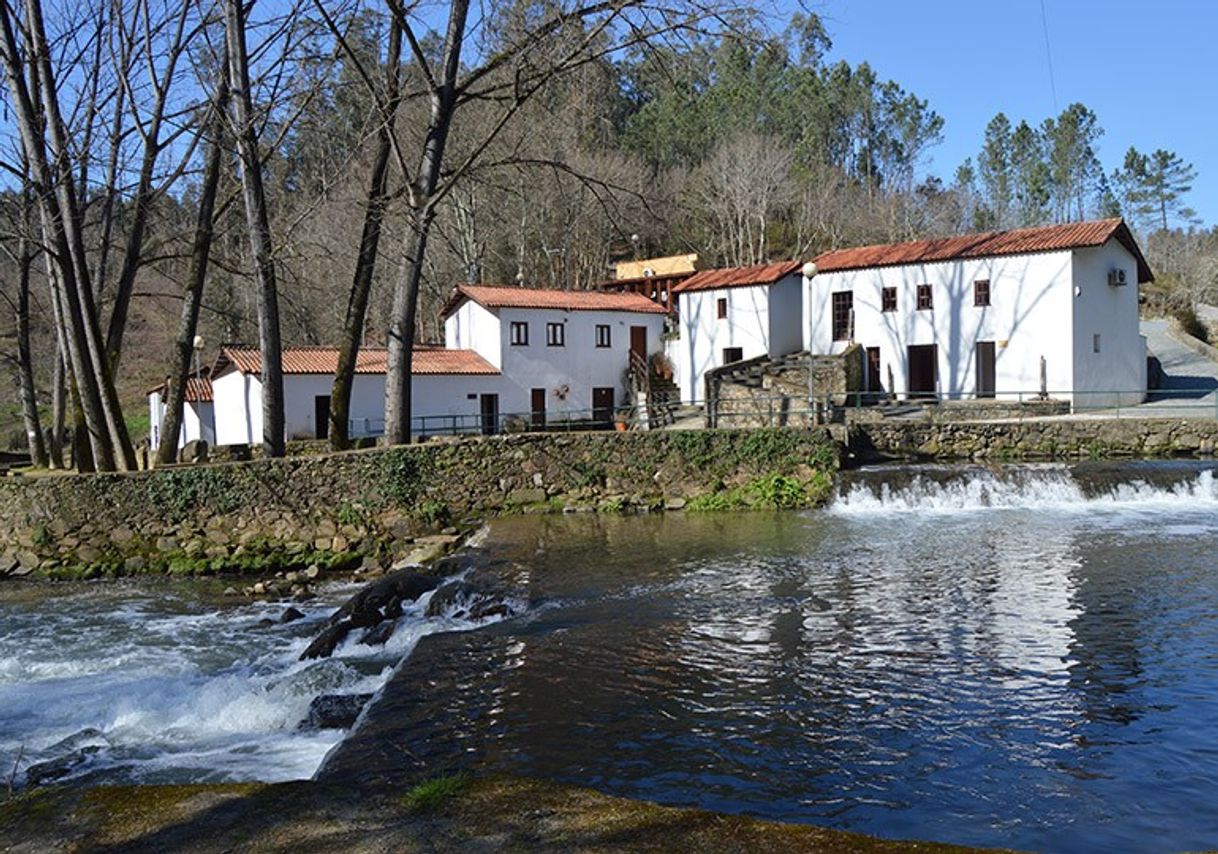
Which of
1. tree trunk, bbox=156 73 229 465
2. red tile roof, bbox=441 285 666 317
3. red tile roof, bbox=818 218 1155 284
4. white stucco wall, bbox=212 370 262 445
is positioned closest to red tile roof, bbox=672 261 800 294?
red tile roof, bbox=818 218 1155 284

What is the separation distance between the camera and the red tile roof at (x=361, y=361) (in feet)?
106

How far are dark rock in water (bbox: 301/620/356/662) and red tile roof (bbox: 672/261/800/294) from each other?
89.3 feet

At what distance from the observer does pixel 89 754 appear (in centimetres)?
815

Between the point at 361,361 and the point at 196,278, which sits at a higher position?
the point at 196,278

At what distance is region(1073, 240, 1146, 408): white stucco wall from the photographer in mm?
30531

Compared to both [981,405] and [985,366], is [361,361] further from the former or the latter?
[985,366]

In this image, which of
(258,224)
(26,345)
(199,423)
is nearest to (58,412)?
(26,345)

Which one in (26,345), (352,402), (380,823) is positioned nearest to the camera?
(380,823)

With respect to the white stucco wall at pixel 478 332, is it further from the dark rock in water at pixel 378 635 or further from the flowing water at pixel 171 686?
the dark rock in water at pixel 378 635

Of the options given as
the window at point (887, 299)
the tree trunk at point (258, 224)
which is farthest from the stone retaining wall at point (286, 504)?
the window at point (887, 299)

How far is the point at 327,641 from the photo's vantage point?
11.0 meters

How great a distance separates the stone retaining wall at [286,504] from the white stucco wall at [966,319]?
1180 centimetres

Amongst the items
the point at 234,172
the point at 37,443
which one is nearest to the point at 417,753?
the point at 234,172

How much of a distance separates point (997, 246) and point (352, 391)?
2215 centimetres
